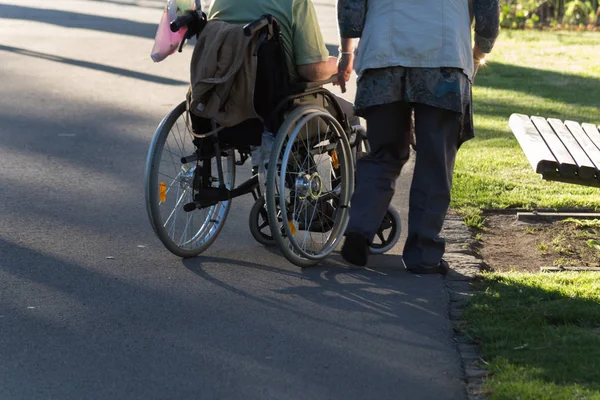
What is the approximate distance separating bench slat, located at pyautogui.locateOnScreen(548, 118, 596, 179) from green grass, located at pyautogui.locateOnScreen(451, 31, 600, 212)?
3.30 ft

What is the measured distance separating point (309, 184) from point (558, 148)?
124cm

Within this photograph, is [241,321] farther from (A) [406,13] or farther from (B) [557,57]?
(B) [557,57]

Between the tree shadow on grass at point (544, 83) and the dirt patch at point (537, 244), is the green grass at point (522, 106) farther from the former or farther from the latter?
the dirt patch at point (537, 244)

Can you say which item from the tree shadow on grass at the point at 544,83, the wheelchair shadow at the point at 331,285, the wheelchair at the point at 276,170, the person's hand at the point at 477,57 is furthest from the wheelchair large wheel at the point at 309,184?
the tree shadow on grass at the point at 544,83

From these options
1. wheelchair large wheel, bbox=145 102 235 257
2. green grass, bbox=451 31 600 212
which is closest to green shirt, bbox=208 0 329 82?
wheelchair large wheel, bbox=145 102 235 257

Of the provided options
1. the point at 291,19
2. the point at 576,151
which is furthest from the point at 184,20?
the point at 576,151

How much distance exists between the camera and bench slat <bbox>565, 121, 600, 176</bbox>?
213 inches

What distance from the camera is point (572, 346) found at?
4.56 meters

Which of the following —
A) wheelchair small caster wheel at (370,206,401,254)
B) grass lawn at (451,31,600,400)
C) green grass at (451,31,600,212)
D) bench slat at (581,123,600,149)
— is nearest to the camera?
grass lawn at (451,31,600,400)

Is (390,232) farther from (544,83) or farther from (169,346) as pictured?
(544,83)

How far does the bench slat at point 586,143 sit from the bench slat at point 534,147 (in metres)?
0.20

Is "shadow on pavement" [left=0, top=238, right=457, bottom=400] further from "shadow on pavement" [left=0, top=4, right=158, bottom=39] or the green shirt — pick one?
"shadow on pavement" [left=0, top=4, right=158, bottom=39]

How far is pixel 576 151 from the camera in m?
5.56

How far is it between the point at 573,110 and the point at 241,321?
6.27 m
